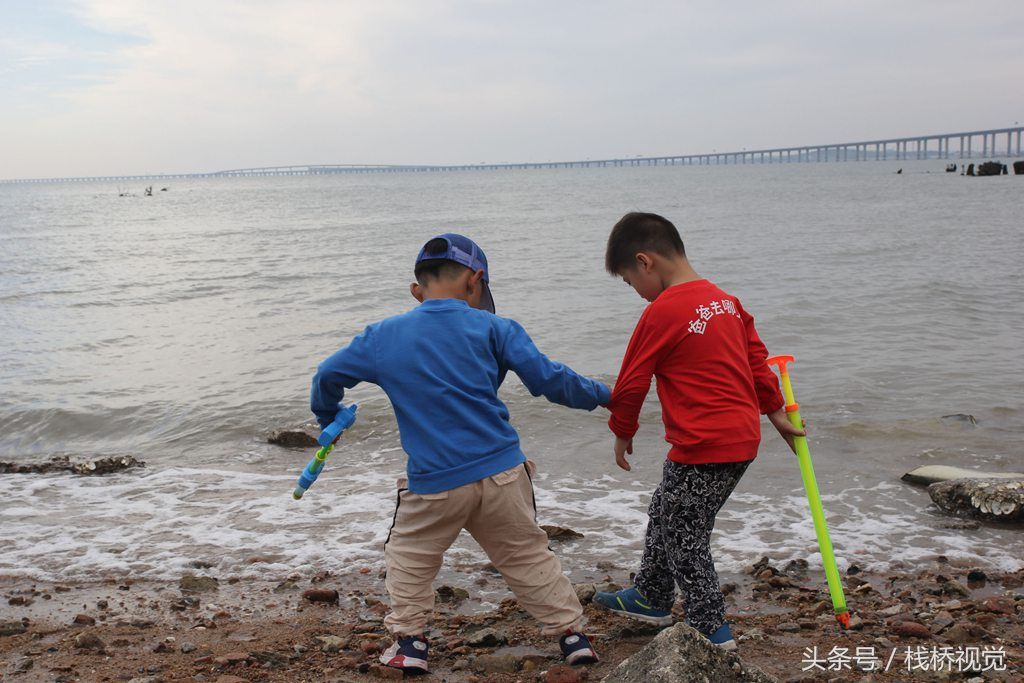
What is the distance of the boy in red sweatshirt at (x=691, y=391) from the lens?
10.4ft

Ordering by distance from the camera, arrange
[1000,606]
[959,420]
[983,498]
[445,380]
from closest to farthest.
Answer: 1. [445,380]
2. [1000,606]
3. [983,498]
4. [959,420]

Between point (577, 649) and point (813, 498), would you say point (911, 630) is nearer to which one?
point (813, 498)

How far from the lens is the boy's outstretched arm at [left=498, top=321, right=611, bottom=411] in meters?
3.14

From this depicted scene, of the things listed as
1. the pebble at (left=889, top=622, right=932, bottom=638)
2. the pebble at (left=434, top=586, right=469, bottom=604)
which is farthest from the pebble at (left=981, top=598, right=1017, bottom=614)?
the pebble at (left=434, top=586, right=469, bottom=604)

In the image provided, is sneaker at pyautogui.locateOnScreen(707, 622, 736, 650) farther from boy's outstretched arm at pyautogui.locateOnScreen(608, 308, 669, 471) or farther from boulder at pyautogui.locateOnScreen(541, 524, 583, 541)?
boulder at pyautogui.locateOnScreen(541, 524, 583, 541)

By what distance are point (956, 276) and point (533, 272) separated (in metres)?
8.07

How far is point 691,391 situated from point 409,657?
1.40 metres

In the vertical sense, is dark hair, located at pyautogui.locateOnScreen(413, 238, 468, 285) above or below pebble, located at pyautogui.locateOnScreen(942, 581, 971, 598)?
above

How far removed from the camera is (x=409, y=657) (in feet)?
10.7

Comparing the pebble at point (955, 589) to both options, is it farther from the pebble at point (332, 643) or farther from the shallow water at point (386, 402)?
the pebble at point (332, 643)

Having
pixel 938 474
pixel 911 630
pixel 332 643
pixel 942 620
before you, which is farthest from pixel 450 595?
pixel 938 474

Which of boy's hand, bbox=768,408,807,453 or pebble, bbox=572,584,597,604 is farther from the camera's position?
pebble, bbox=572,584,597,604

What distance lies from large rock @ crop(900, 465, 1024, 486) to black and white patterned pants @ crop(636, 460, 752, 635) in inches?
126

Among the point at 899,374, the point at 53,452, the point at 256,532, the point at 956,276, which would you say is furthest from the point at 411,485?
the point at 956,276
